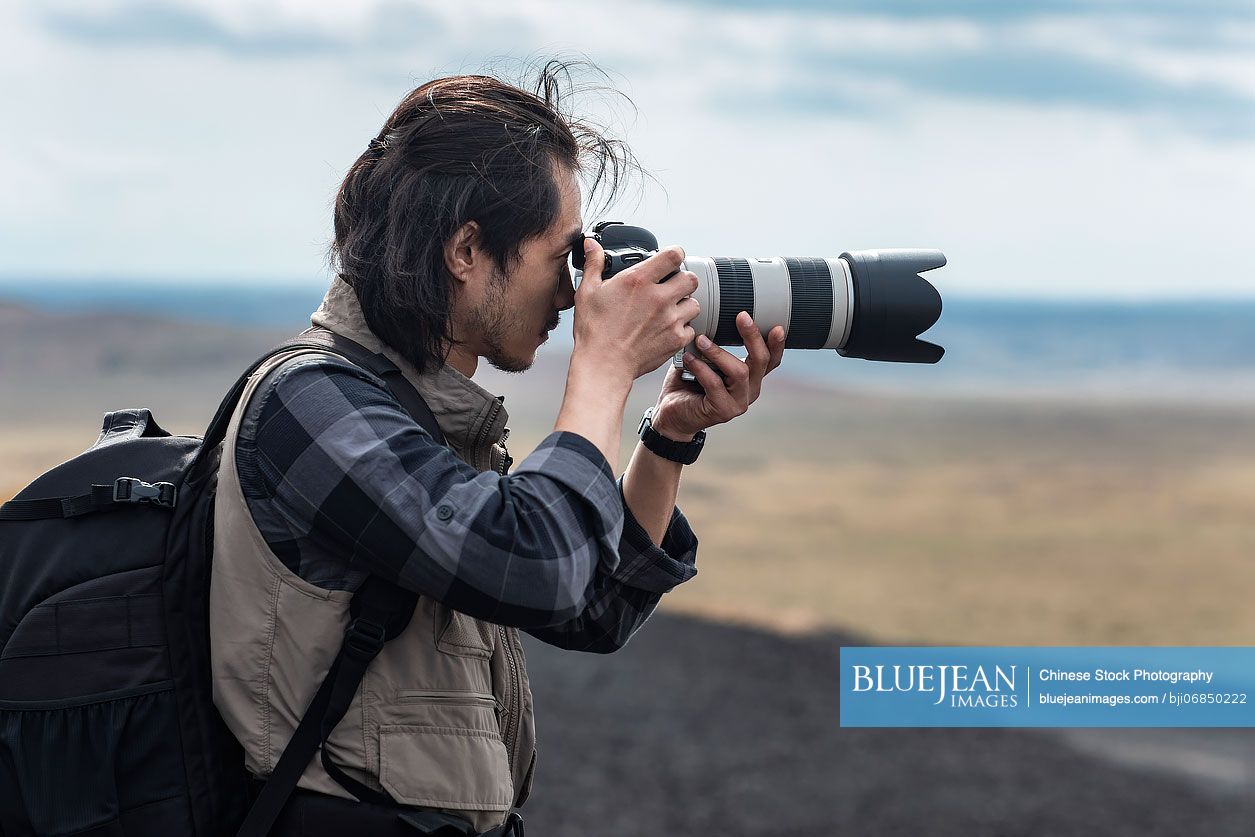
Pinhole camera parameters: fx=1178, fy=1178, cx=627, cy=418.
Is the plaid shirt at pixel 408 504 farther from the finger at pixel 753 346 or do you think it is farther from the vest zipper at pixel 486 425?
the finger at pixel 753 346

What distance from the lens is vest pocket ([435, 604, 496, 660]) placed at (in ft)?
4.61

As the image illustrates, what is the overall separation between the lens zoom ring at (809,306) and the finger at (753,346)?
63 millimetres

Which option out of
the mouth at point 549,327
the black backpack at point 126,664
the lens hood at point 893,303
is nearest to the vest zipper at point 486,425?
the mouth at point 549,327

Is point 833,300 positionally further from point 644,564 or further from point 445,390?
point 445,390

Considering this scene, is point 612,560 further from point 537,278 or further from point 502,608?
point 537,278

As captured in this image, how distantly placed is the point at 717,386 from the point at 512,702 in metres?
0.54

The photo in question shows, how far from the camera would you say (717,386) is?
1.73 meters

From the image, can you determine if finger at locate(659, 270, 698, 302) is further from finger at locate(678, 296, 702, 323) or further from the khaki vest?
the khaki vest

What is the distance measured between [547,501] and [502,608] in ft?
0.40

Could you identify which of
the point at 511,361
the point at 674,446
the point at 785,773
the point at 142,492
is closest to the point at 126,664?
the point at 142,492

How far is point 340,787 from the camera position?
4.51 ft

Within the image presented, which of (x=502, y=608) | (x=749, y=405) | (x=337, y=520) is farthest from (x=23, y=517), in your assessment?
(x=749, y=405)

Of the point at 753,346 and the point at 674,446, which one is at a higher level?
the point at 753,346

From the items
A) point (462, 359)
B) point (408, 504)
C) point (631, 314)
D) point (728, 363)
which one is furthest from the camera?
point (728, 363)
